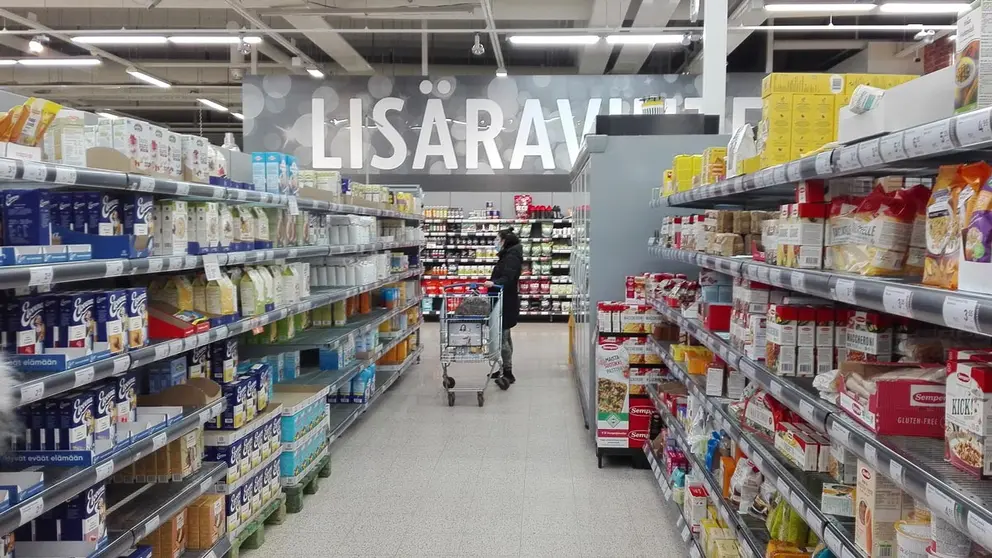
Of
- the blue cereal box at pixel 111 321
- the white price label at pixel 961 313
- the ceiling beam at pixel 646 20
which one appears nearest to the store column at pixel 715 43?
the ceiling beam at pixel 646 20

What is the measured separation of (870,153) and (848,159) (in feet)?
0.47

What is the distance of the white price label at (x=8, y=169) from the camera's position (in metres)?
2.23

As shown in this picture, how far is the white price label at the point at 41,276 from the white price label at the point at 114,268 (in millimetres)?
324

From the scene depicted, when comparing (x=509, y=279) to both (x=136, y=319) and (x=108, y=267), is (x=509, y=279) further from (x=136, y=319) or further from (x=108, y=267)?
(x=108, y=267)

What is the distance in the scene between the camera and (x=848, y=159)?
2.04m

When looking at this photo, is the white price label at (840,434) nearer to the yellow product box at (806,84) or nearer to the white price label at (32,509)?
the yellow product box at (806,84)

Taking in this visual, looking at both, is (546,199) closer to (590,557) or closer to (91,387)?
(590,557)

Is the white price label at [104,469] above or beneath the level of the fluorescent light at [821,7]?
beneath

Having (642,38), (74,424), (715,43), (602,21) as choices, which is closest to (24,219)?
(74,424)

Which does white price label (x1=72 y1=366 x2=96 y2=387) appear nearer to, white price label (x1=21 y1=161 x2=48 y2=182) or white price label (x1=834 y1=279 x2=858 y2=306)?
→ white price label (x1=21 y1=161 x2=48 y2=182)

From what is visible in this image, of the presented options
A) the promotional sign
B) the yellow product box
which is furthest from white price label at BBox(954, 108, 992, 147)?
the promotional sign

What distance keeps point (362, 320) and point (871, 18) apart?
1042cm

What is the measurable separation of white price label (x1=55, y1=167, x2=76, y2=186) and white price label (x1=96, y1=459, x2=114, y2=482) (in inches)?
39.9

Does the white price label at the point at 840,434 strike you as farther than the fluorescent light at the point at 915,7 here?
No
